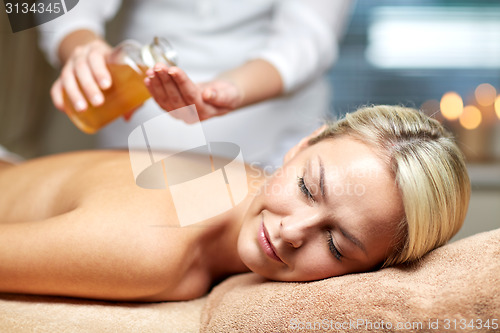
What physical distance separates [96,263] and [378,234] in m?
0.47

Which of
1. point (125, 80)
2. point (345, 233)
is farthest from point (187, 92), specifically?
point (345, 233)

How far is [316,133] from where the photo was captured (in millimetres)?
1021

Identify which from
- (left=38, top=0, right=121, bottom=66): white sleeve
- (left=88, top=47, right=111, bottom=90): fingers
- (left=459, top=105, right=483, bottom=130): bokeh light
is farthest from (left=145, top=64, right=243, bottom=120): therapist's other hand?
(left=459, top=105, right=483, bottom=130): bokeh light

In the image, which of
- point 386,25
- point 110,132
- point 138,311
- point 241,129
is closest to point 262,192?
point 138,311

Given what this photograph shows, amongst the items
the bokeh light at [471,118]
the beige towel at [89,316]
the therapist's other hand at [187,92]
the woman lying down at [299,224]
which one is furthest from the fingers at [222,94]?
the bokeh light at [471,118]

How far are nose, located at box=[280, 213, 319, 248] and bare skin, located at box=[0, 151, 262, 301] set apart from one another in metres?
0.21

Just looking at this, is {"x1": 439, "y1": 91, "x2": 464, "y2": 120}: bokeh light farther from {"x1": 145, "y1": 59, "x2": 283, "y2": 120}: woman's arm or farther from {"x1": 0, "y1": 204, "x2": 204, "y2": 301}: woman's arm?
{"x1": 0, "y1": 204, "x2": 204, "y2": 301}: woman's arm

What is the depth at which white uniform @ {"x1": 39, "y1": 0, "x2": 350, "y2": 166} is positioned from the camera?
1.36m

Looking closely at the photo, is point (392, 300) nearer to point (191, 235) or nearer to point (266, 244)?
point (266, 244)

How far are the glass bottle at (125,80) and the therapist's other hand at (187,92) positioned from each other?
42 mm

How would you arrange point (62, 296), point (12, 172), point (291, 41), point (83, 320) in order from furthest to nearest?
point (291, 41) < point (12, 172) < point (62, 296) < point (83, 320)

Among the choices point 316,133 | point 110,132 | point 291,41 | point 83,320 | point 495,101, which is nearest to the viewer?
point 83,320

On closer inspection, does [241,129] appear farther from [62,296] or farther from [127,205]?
[62,296]

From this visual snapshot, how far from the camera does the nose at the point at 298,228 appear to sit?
79cm
